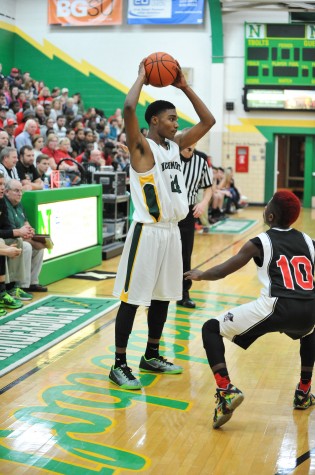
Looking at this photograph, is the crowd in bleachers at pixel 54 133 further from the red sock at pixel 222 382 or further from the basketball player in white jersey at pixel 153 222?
the red sock at pixel 222 382

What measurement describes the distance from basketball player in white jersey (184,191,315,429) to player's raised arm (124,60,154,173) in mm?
983

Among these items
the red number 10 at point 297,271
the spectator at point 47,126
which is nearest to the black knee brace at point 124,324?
the red number 10 at point 297,271

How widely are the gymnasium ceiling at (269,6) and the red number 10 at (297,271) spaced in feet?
59.5

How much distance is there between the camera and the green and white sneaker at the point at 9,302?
808 cm

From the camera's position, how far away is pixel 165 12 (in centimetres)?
2238

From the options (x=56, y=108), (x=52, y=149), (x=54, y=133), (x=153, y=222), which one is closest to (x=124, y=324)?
(x=153, y=222)

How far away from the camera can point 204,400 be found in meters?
5.25

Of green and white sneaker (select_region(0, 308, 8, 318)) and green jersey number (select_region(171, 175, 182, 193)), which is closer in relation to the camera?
green jersey number (select_region(171, 175, 182, 193))

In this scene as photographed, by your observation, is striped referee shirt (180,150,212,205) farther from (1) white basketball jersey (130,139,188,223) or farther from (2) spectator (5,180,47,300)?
(1) white basketball jersey (130,139,188,223)

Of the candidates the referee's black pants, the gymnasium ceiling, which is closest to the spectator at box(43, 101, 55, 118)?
the gymnasium ceiling

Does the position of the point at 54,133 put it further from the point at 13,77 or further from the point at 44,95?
the point at 13,77

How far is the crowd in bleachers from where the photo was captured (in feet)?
38.2

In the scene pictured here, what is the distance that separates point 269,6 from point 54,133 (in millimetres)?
9402

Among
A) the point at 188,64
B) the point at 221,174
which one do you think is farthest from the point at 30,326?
the point at 188,64
